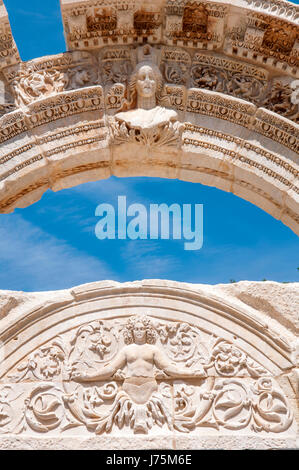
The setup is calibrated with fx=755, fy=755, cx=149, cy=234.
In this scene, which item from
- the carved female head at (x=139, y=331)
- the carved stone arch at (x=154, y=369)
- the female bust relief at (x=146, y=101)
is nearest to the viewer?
the carved stone arch at (x=154, y=369)

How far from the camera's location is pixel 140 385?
20.6ft

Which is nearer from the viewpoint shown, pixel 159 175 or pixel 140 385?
pixel 140 385

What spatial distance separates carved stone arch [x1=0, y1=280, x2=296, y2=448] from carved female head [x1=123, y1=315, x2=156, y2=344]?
0.5 inches

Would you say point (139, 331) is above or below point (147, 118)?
below

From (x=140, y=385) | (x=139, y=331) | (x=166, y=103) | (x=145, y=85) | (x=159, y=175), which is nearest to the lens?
(x=140, y=385)

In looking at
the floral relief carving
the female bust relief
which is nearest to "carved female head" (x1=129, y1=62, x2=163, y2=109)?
the female bust relief

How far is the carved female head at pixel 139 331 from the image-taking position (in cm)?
646

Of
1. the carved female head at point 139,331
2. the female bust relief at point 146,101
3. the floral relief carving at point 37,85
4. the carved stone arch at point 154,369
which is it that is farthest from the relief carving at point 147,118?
the carved female head at point 139,331

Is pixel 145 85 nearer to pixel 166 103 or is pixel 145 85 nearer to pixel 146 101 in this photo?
pixel 146 101

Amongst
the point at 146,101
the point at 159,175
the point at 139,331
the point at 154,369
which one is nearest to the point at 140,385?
the point at 154,369

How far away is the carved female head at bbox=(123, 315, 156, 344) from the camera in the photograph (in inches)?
254

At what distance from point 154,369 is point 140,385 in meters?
0.19

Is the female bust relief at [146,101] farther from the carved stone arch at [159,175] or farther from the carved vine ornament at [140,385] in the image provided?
the carved vine ornament at [140,385]

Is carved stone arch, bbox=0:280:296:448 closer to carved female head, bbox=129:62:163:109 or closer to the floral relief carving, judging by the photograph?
carved female head, bbox=129:62:163:109
